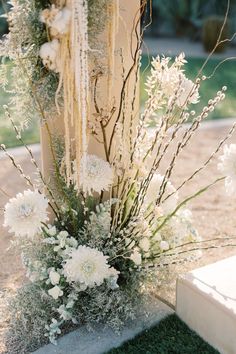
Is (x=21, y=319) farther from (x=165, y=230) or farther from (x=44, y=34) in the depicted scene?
(x=44, y=34)

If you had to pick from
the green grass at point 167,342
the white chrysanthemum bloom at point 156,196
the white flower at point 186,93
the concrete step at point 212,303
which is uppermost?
the white flower at point 186,93

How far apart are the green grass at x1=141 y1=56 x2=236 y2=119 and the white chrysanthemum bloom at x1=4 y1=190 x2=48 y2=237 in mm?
2984

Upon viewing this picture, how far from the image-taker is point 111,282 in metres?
2.46

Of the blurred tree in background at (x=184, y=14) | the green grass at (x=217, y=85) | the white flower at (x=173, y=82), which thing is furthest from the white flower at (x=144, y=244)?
the blurred tree in background at (x=184, y=14)

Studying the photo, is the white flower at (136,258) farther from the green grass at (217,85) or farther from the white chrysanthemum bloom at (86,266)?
the green grass at (217,85)

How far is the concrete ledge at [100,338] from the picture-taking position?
7.88ft

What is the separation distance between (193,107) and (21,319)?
4.14 m

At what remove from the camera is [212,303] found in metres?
2.39

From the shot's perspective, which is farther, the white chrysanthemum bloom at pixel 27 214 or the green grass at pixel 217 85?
the green grass at pixel 217 85

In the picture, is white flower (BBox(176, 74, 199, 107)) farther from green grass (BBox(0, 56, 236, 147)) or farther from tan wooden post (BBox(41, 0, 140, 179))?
green grass (BBox(0, 56, 236, 147))

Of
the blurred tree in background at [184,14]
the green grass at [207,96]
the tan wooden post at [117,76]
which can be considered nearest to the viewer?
the tan wooden post at [117,76]

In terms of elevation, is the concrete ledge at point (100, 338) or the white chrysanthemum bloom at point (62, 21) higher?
the white chrysanthemum bloom at point (62, 21)

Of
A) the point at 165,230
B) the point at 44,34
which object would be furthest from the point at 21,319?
the point at 44,34

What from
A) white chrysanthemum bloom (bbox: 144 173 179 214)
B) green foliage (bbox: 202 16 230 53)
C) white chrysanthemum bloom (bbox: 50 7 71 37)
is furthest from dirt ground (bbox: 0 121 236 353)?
green foliage (bbox: 202 16 230 53)
